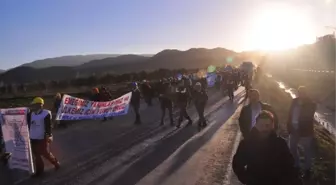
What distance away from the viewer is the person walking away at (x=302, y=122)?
9086 mm

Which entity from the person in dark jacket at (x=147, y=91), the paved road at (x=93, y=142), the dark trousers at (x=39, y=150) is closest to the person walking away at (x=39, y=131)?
the dark trousers at (x=39, y=150)

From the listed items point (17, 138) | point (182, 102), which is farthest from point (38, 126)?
point (182, 102)

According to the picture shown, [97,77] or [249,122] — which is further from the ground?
[249,122]

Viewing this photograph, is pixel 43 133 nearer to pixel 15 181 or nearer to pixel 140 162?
pixel 15 181

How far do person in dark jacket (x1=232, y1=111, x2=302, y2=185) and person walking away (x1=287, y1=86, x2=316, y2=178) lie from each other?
429 cm

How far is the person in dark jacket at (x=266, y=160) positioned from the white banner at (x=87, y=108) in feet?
42.4

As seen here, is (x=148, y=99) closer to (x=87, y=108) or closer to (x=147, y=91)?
(x=147, y=91)

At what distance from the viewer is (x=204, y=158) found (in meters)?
12.0

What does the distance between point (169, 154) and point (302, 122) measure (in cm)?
432

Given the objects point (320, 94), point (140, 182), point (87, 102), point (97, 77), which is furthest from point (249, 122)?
point (97, 77)

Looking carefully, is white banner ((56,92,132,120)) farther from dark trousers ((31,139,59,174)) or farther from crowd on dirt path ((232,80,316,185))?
crowd on dirt path ((232,80,316,185))

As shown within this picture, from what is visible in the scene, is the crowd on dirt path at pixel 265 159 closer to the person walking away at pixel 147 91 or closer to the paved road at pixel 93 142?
the paved road at pixel 93 142

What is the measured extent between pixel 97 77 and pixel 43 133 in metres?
64.0

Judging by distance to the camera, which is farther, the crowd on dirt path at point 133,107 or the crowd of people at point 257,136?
the crowd on dirt path at point 133,107
